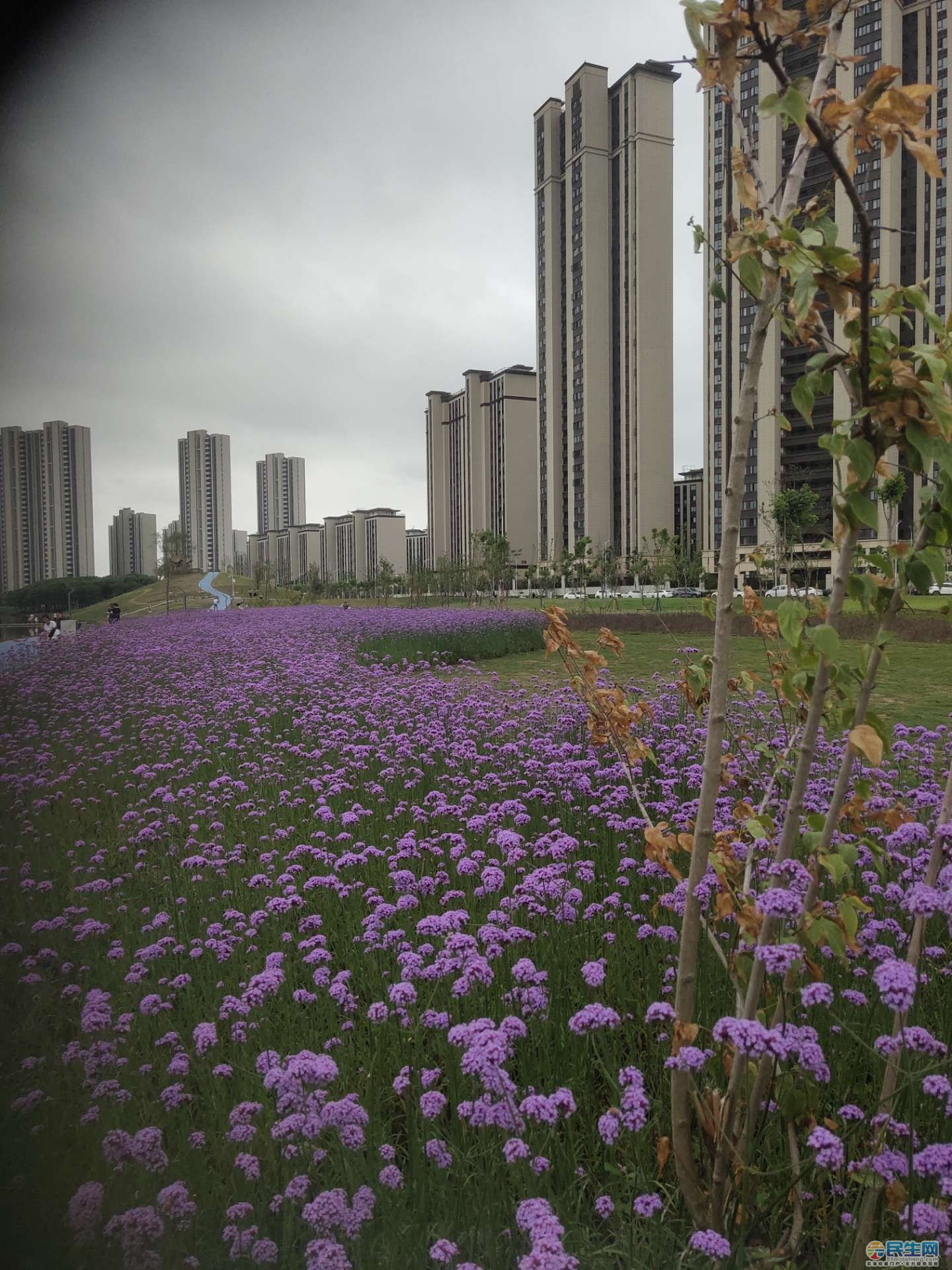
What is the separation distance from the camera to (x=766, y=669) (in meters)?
11.4

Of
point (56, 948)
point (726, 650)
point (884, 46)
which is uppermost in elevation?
point (884, 46)

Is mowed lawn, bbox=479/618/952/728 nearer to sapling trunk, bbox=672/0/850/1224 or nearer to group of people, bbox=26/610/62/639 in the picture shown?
sapling trunk, bbox=672/0/850/1224

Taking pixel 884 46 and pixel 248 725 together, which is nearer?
pixel 248 725

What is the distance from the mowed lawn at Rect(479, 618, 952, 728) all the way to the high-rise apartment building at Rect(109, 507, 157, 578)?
419 cm

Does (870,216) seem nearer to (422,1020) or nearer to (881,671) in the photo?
(881,671)

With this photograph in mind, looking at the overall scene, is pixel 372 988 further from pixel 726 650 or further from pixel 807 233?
pixel 807 233

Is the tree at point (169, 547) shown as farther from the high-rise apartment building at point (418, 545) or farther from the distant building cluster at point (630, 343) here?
the high-rise apartment building at point (418, 545)

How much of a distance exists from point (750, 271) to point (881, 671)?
10.4 metres

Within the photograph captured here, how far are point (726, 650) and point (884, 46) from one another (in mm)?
83428

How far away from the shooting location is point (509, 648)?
1766 centimetres

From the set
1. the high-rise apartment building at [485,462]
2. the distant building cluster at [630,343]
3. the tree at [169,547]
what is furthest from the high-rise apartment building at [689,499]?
the tree at [169,547]

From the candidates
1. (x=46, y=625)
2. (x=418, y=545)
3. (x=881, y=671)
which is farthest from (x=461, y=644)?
(x=418, y=545)

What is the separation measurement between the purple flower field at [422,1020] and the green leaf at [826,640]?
0.47 m

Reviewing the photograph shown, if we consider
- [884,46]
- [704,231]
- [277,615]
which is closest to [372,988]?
[704,231]
